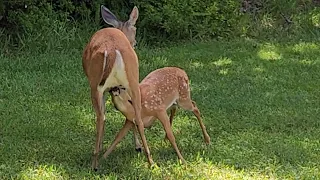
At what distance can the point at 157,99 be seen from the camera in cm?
489

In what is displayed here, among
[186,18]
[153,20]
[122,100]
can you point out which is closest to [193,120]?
[122,100]

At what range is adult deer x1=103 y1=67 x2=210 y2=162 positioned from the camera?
15.5 ft

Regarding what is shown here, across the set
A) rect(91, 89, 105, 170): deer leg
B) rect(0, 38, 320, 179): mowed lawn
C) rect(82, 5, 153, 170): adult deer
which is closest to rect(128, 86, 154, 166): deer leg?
rect(82, 5, 153, 170): adult deer

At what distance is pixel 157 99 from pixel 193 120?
1.24 meters

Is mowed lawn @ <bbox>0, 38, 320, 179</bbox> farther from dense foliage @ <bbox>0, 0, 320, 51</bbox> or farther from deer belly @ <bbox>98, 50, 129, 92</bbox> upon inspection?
deer belly @ <bbox>98, 50, 129, 92</bbox>

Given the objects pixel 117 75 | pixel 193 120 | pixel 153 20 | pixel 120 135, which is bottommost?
pixel 153 20

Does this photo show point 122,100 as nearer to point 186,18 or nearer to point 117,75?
point 117,75

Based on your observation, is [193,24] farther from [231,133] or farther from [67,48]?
[231,133]

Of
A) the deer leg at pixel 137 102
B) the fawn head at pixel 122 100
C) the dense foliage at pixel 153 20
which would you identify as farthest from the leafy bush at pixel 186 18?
the deer leg at pixel 137 102

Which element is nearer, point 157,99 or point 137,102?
point 137,102

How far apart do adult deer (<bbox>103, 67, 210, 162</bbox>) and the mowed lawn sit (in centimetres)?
26

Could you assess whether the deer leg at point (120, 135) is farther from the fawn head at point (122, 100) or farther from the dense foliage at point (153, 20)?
the dense foliage at point (153, 20)

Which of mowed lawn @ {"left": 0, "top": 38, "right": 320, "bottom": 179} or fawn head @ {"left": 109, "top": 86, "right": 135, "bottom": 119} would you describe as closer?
fawn head @ {"left": 109, "top": 86, "right": 135, "bottom": 119}

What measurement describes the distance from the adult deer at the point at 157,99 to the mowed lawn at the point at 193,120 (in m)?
0.26
